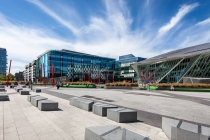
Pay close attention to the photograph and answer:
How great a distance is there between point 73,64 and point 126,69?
33093 mm

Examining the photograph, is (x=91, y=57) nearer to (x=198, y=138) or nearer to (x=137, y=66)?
(x=137, y=66)

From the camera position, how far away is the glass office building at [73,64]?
85.8 metres

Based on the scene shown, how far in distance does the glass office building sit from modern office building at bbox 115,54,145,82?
22.2ft

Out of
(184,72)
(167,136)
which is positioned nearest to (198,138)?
(167,136)

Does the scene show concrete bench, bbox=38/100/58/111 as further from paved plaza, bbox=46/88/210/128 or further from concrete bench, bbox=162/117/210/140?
concrete bench, bbox=162/117/210/140

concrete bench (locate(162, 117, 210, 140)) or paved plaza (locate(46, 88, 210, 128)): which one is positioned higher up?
concrete bench (locate(162, 117, 210, 140))

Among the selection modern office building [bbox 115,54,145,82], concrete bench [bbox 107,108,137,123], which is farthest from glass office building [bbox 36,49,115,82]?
concrete bench [bbox 107,108,137,123]

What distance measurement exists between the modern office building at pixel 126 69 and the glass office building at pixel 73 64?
6.75 meters

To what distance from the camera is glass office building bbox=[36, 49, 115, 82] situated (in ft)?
282

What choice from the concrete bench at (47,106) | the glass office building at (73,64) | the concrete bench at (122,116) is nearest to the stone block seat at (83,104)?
the concrete bench at (47,106)

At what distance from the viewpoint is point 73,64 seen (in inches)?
3735

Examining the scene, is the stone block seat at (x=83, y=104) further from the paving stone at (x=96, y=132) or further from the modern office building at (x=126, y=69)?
the modern office building at (x=126, y=69)

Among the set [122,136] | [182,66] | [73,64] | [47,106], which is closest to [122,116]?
[122,136]

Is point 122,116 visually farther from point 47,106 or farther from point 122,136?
point 47,106
